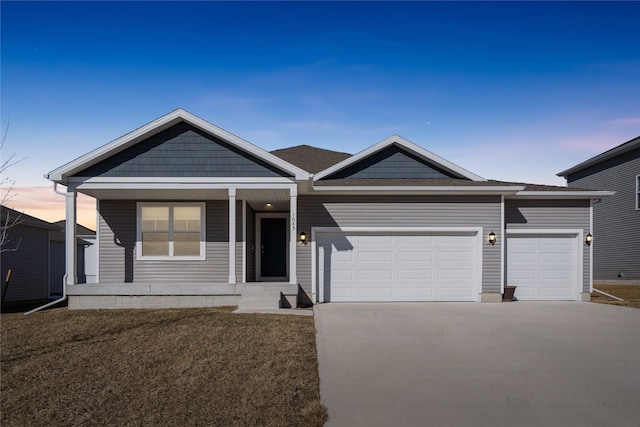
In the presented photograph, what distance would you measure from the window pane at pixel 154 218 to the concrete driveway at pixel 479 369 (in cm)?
→ 589

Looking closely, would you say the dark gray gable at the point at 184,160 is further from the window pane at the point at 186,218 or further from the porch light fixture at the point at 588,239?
the porch light fixture at the point at 588,239

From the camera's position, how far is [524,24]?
12383 millimetres

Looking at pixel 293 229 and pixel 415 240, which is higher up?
pixel 293 229

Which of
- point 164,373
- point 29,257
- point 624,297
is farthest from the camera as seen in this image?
point 29,257

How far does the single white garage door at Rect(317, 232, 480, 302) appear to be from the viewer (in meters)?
12.1

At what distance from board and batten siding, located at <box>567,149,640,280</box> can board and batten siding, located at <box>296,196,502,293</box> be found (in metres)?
10.8

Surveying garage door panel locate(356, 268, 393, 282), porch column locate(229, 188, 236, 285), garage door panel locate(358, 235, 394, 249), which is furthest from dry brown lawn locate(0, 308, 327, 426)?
garage door panel locate(358, 235, 394, 249)

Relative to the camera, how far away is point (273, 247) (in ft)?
47.5

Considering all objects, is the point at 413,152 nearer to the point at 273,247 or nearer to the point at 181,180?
the point at 273,247

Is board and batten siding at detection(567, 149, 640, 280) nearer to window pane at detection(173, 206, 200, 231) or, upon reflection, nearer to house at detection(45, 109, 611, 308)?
house at detection(45, 109, 611, 308)

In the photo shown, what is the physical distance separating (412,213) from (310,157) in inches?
245

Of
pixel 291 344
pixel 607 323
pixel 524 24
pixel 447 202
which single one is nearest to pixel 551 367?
pixel 291 344

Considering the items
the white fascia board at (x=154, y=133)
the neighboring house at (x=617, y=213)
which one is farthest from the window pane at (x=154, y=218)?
the neighboring house at (x=617, y=213)

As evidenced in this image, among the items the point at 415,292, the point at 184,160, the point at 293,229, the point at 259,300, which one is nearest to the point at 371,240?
the point at 415,292
